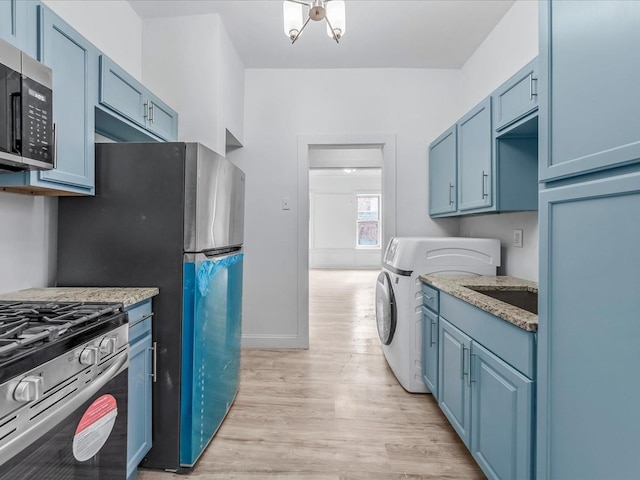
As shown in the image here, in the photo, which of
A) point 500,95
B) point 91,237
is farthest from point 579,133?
point 91,237

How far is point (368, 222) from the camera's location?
9008 millimetres

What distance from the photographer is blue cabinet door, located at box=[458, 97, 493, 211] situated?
2.01 m

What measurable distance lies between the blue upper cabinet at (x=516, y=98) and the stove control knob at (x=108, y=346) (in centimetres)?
202

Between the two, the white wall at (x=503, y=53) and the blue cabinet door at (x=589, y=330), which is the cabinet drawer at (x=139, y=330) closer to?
the blue cabinet door at (x=589, y=330)

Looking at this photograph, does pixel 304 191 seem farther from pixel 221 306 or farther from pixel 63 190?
pixel 63 190

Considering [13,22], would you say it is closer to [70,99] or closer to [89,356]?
[70,99]

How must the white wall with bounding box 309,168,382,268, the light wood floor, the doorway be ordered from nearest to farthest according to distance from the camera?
1. the light wood floor
2. the doorway
3. the white wall with bounding box 309,168,382,268

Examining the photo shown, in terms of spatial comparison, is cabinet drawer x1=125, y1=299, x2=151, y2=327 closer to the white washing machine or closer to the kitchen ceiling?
the white washing machine

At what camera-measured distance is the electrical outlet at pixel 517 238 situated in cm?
215

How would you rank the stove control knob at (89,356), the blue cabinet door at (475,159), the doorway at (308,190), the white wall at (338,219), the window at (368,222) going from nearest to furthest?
1. the stove control knob at (89,356)
2. the blue cabinet door at (475,159)
3. the doorway at (308,190)
4. the white wall at (338,219)
5. the window at (368,222)

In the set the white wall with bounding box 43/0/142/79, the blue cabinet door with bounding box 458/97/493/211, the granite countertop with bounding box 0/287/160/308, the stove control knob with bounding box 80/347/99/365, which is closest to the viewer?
the stove control knob with bounding box 80/347/99/365

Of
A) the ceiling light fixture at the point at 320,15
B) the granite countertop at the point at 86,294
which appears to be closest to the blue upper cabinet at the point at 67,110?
the granite countertop at the point at 86,294

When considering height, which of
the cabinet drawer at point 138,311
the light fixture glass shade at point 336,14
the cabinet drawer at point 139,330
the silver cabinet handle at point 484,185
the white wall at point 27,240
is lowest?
the cabinet drawer at point 139,330

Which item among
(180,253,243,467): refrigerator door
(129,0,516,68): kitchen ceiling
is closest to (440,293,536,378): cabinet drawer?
(180,253,243,467): refrigerator door
